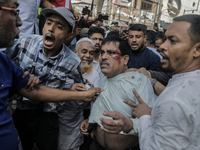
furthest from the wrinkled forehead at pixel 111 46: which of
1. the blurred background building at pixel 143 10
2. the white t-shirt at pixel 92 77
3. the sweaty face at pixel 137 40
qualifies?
the blurred background building at pixel 143 10

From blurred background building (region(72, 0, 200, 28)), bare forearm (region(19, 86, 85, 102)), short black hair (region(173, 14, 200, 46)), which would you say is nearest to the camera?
short black hair (region(173, 14, 200, 46))

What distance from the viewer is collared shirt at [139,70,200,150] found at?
103 centimetres

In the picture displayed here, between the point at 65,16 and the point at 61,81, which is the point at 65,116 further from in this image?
the point at 65,16

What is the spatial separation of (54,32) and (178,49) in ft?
5.68

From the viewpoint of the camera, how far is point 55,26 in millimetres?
2316

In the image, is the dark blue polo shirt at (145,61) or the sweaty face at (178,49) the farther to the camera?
the dark blue polo shirt at (145,61)

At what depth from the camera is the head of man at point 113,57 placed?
7.27 feet

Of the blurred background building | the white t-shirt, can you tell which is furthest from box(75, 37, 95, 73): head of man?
the blurred background building

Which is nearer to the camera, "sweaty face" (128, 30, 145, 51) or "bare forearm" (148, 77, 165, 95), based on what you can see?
"bare forearm" (148, 77, 165, 95)

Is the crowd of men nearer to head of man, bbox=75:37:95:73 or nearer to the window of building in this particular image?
head of man, bbox=75:37:95:73

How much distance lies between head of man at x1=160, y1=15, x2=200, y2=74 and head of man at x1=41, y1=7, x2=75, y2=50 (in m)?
1.56

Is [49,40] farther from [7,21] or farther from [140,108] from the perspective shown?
[140,108]

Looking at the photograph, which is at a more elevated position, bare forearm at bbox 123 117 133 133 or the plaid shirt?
the plaid shirt

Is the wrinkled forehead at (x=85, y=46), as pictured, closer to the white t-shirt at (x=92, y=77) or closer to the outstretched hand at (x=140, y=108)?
the white t-shirt at (x=92, y=77)
